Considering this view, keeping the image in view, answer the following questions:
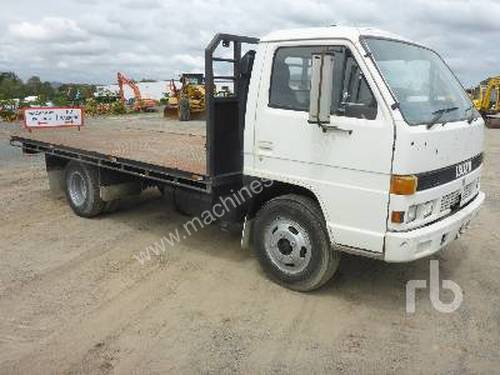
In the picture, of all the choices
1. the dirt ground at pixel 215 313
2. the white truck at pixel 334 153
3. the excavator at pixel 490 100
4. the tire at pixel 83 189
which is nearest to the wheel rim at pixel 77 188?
the tire at pixel 83 189

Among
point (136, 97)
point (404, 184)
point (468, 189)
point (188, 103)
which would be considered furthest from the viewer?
point (136, 97)

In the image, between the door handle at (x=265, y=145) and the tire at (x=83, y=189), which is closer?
the door handle at (x=265, y=145)

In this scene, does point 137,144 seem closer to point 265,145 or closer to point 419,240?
point 265,145

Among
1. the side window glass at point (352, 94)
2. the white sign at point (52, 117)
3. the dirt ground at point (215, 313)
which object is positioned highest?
the side window glass at point (352, 94)

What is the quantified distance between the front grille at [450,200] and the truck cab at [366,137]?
12 millimetres

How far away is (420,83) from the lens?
4.41 m

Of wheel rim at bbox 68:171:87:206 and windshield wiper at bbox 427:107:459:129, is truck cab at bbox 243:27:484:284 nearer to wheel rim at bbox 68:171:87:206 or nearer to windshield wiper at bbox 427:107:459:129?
windshield wiper at bbox 427:107:459:129

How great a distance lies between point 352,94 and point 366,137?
1.23 ft

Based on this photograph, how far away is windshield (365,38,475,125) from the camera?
4.07m

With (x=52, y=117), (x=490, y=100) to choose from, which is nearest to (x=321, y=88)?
(x=52, y=117)

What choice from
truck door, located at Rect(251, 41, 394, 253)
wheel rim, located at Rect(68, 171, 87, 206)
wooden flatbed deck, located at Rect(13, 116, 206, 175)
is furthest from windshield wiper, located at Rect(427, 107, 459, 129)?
wheel rim, located at Rect(68, 171, 87, 206)

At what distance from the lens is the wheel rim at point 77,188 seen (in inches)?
280

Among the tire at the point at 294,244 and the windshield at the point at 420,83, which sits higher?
the windshield at the point at 420,83

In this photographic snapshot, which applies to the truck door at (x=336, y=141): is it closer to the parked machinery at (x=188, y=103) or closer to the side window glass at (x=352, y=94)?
the side window glass at (x=352, y=94)
